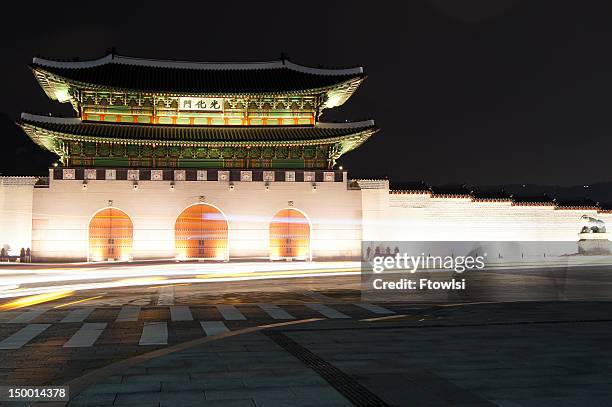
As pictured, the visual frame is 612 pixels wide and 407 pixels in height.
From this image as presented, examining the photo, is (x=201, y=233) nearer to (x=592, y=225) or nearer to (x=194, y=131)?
(x=194, y=131)

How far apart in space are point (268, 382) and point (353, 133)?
3125cm

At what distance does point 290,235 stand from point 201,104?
10154 millimetres

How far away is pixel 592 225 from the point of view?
43.4 metres

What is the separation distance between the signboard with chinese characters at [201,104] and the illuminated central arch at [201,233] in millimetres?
6265

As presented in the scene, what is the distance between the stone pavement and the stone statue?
32266mm

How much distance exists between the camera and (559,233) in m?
43.3

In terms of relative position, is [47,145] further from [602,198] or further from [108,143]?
[602,198]

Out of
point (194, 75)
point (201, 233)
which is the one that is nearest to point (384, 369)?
point (201, 233)

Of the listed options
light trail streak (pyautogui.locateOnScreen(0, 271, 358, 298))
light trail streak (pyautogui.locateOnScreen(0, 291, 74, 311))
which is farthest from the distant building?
light trail streak (pyautogui.locateOnScreen(0, 291, 74, 311))

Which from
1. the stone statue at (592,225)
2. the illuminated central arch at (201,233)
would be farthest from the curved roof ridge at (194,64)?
the stone statue at (592,225)

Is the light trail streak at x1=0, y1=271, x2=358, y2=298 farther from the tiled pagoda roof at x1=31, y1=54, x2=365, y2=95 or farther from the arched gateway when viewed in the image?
the tiled pagoda roof at x1=31, y1=54, x2=365, y2=95

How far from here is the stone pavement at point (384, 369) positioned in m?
7.34

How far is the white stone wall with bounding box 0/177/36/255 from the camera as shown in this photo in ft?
121

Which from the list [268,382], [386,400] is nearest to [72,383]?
[268,382]
